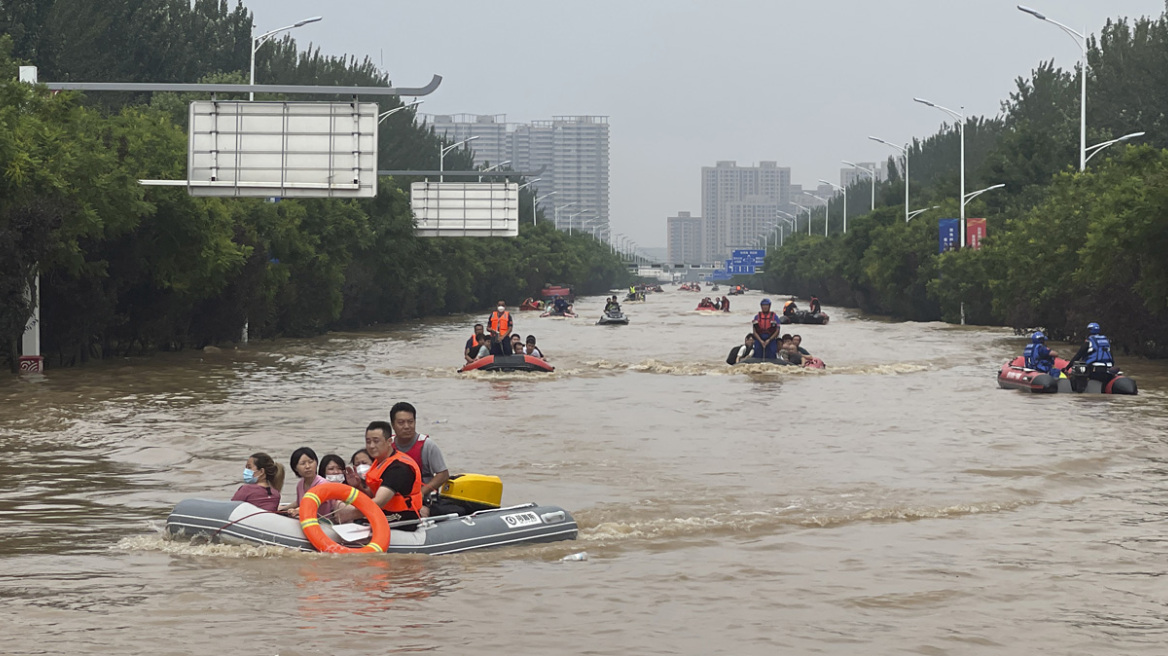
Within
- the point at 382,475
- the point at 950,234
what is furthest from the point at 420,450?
the point at 950,234

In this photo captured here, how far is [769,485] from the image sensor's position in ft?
58.0

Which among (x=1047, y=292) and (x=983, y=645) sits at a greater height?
(x=1047, y=292)

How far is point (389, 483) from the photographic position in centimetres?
1324

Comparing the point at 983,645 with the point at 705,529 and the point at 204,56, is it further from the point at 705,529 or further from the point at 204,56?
the point at 204,56

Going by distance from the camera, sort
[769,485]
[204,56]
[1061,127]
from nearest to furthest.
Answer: [769,485], [204,56], [1061,127]

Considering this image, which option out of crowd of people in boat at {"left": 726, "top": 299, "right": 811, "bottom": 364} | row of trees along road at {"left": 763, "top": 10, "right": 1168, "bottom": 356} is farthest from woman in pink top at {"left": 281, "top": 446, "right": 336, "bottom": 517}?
row of trees along road at {"left": 763, "top": 10, "right": 1168, "bottom": 356}

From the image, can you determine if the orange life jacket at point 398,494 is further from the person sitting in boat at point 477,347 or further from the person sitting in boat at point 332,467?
the person sitting in boat at point 477,347

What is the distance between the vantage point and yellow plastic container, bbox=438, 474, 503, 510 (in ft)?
46.5

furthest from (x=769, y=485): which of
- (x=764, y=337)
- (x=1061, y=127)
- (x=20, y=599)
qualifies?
(x=1061, y=127)

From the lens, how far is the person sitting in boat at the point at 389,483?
13.2m

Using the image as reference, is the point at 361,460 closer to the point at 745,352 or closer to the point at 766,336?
the point at 766,336

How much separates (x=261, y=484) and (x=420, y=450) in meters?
1.46

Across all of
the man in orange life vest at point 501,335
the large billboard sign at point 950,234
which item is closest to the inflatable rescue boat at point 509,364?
the man in orange life vest at point 501,335

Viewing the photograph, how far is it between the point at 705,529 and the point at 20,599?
20.3 ft
